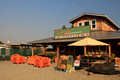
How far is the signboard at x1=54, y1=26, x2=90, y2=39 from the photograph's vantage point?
16.2 m

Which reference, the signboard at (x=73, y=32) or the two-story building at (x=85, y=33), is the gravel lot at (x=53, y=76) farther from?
the signboard at (x=73, y=32)

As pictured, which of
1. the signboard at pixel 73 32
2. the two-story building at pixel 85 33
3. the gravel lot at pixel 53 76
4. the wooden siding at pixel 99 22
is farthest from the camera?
the wooden siding at pixel 99 22

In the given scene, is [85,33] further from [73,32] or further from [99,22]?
[99,22]

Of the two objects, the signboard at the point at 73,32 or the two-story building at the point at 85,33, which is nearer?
the signboard at the point at 73,32

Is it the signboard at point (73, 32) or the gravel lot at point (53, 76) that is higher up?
the signboard at point (73, 32)

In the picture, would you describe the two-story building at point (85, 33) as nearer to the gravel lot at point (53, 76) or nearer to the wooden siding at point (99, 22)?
the wooden siding at point (99, 22)

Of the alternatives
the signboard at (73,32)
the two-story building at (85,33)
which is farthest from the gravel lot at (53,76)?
the signboard at (73,32)

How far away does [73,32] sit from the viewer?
17.5m

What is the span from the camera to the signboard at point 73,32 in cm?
1622

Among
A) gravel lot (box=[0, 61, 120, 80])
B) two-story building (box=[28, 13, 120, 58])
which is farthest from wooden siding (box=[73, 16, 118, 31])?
gravel lot (box=[0, 61, 120, 80])

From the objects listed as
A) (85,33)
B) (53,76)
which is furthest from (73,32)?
(53,76)

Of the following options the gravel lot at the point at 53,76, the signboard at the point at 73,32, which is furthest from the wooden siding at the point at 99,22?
the gravel lot at the point at 53,76

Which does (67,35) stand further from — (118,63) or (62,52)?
(118,63)

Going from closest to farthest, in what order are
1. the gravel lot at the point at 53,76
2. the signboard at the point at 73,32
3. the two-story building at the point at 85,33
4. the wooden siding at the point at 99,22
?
the gravel lot at the point at 53,76 < the signboard at the point at 73,32 < the two-story building at the point at 85,33 < the wooden siding at the point at 99,22
